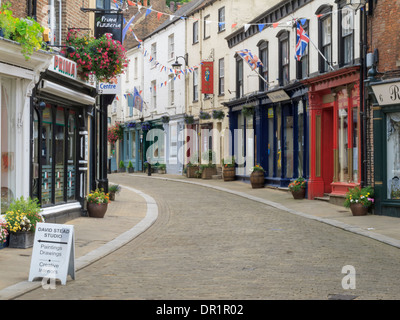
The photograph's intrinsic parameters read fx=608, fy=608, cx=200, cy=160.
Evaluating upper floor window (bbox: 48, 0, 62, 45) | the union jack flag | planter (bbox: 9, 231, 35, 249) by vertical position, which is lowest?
planter (bbox: 9, 231, 35, 249)

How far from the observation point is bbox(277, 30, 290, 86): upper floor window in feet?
82.3

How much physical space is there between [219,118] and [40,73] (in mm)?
21043

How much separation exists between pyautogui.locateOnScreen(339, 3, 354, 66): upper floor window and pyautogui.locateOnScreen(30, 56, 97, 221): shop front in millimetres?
8294

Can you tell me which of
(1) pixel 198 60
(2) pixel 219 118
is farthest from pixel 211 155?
(1) pixel 198 60

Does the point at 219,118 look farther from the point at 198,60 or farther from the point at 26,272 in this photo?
the point at 26,272

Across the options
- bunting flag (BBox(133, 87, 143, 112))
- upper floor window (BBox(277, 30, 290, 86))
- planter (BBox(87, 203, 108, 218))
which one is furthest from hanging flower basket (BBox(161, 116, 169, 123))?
planter (BBox(87, 203, 108, 218))

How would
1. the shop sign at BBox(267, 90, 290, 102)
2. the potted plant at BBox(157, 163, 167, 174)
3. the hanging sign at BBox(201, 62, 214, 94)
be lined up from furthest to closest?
the potted plant at BBox(157, 163, 167, 174) → the hanging sign at BBox(201, 62, 214, 94) → the shop sign at BBox(267, 90, 290, 102)

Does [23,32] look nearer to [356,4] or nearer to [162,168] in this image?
[356,4]

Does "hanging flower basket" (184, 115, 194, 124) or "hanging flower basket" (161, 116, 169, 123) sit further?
"hanging flower basket" (161, 116, 169, 123)

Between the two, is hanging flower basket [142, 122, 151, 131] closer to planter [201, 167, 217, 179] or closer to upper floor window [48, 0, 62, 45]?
planter [201, 167, 217, 179]

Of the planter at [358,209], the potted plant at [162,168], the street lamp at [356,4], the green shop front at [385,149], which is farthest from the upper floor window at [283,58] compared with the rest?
the potted plant at [162,168]

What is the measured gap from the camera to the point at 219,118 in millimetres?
33312

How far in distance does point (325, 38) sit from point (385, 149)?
604 cm

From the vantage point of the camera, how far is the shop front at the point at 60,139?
13.6 metres
